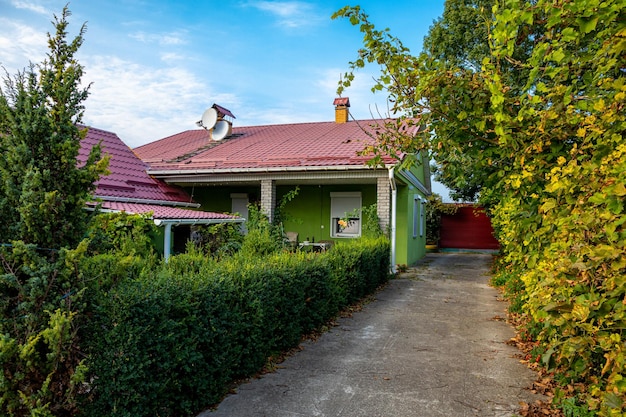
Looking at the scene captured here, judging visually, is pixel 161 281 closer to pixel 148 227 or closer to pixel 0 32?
pixel 0 32

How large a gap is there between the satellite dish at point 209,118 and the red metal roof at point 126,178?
432 centimetres

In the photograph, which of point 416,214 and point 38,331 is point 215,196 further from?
point 38,331

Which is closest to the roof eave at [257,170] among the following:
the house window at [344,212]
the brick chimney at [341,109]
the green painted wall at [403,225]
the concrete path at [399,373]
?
the house window at [344,212]

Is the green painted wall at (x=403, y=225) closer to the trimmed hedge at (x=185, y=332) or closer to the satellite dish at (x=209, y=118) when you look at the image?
the satellite dish at (x=209, y=118)

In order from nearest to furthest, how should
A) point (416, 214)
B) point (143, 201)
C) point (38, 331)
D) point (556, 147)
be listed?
point (38, 331) < point (556, 147) < point (143, 201) < point (416, 214)

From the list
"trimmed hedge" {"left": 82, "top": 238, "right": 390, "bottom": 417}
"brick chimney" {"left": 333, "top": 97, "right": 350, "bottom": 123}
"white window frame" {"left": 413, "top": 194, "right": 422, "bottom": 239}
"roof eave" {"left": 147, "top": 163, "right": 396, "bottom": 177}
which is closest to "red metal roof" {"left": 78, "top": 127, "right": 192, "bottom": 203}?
"roof eave" {"left": 147, "top": 163, "right": 396, "bottom": 177}

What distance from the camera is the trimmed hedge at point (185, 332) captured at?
10.2 ft

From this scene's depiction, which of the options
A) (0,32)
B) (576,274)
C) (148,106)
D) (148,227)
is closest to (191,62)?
(148,106)

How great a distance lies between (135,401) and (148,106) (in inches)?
335

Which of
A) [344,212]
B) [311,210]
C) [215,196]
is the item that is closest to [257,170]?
[311,210]

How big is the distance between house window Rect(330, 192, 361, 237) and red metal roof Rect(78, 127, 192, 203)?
17.6 feet

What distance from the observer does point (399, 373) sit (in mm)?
5051

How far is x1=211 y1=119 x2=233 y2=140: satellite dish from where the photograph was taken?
19094 millimetres

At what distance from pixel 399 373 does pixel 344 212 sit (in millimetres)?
10906
